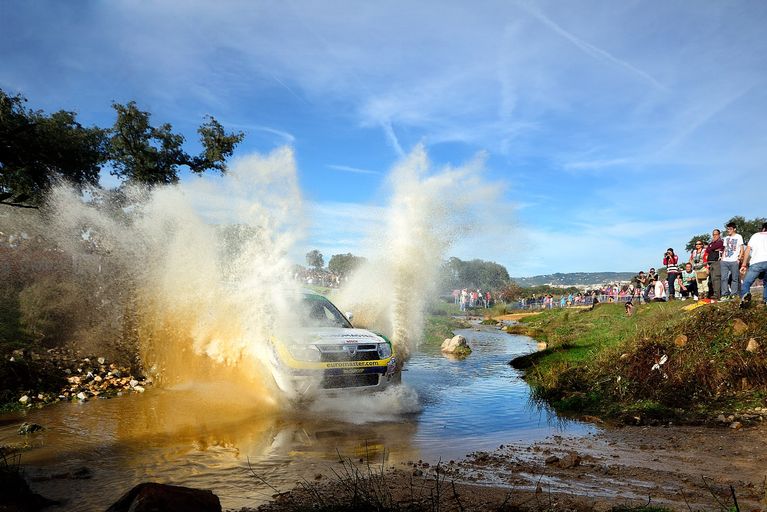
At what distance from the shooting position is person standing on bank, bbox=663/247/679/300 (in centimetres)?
1780

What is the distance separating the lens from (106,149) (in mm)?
22656

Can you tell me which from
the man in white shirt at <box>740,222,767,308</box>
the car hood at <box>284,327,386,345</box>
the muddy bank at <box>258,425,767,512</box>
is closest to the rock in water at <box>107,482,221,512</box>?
the muddy bank at <box>258,425,767,512</box>

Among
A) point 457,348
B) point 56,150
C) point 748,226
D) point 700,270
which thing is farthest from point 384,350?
point 748,226

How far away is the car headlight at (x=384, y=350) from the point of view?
27.0 ft

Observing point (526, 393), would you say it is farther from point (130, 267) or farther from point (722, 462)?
point (130, 267)

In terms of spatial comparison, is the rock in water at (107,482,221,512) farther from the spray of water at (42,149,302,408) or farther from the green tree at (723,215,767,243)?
the green tree at (723,215,767,243)

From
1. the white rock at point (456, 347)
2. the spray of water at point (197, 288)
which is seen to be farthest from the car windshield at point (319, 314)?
the white rock at point (456, 347)

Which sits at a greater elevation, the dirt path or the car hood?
the car hood

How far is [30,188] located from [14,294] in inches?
361

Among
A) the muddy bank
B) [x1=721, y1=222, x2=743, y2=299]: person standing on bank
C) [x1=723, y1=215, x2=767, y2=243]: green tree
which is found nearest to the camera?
the muddy bank

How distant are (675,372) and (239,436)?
23.4 feet

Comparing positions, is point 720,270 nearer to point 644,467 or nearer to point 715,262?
point 715,262

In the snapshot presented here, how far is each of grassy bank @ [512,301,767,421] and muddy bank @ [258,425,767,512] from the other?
1200 mm

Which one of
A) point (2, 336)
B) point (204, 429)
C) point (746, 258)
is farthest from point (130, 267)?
point (746, 258)
